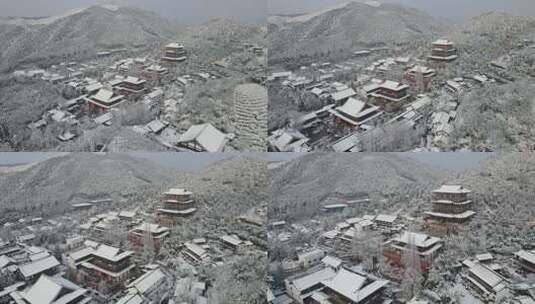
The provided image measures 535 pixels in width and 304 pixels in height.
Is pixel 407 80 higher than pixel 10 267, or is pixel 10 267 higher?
pixel 407 80

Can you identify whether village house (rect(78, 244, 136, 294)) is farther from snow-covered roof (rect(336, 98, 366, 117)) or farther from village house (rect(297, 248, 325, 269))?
snow-covered roof (rect(336, 98, 366, 117))

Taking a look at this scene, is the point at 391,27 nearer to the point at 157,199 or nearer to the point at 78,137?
the point at 157,199

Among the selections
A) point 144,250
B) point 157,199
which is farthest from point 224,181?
point 144,250

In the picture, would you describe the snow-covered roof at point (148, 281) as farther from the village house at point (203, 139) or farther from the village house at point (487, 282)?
the village house at point (487, 282)

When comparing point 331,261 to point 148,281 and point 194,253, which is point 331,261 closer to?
point 194,253

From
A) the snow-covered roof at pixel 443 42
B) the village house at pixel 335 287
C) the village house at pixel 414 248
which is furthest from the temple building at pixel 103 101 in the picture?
the snow-covered roof at pixel 443 42

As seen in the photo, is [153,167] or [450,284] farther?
[153,167]
